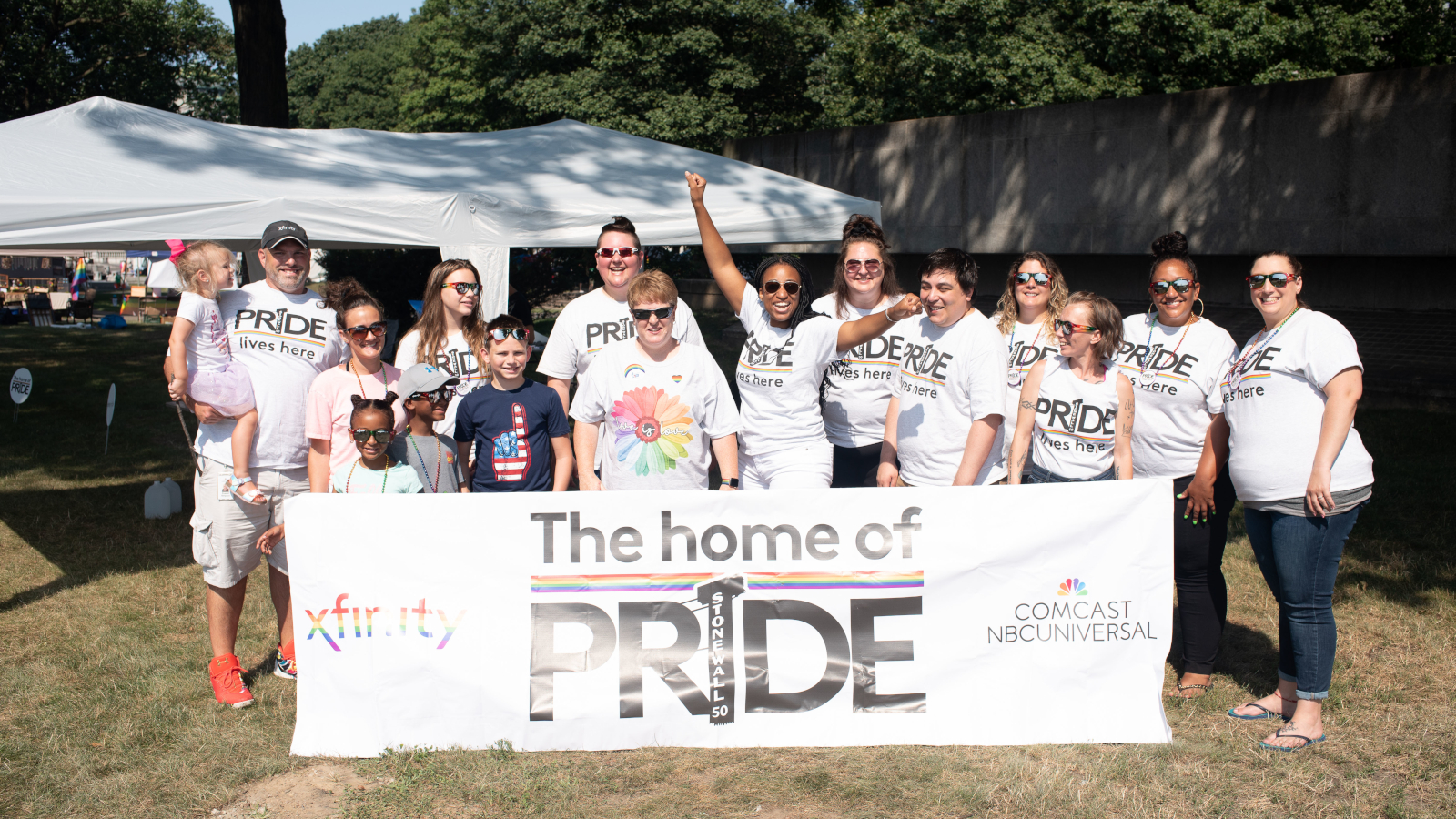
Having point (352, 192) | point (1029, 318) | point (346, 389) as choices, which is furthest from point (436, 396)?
point (1029, 318)

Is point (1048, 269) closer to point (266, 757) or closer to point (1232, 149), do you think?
point (266, 757)

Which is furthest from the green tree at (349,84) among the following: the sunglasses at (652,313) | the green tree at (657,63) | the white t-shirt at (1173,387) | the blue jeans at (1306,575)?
the blue jeans at (1306,575)

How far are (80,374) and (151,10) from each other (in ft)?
73.3

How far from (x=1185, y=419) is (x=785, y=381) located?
163 centimetres

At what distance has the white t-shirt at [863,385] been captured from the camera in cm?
443

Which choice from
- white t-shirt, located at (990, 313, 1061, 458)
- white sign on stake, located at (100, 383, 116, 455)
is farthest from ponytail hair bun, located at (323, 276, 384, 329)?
white sign on stake, located at (100, 383, 116, 455)

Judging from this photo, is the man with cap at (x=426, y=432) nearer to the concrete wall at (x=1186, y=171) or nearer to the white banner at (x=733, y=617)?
the white banner at (x=733, y=617)

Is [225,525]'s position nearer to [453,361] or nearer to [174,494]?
[453,361]

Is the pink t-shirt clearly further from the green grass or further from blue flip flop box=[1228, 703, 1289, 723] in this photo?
blue flip flop box=[1228, 703, 1289, 723]

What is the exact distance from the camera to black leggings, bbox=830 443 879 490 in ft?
14.9

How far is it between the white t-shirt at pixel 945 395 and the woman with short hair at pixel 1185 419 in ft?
2.03

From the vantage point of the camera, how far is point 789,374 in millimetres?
4105

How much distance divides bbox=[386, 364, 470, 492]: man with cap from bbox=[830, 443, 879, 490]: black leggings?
1.70m

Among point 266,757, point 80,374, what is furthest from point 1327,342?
point 80,374
